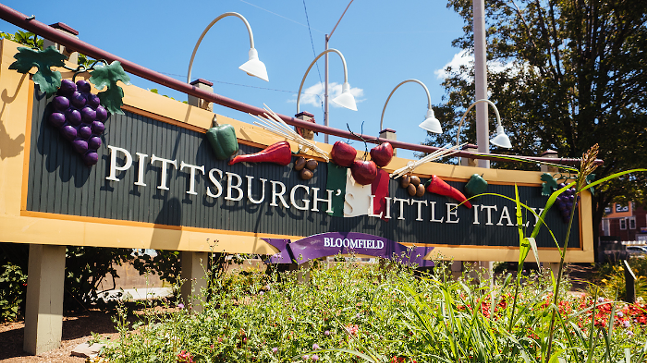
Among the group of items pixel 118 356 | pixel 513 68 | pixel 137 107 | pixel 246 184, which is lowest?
pixel 118 356

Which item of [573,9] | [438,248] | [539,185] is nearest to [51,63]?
[438,248]

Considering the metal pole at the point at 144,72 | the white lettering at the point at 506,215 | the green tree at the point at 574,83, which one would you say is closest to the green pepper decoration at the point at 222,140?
the metal pole at the point at 144,72

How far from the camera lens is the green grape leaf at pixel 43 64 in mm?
4176

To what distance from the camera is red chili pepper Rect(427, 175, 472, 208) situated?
26.7 feet

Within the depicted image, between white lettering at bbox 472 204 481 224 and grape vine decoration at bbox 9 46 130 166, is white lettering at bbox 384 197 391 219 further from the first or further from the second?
grape vine decoration at bbox 9 46 130 166

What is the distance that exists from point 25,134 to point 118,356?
2463mm

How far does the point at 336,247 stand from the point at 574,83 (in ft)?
48.5

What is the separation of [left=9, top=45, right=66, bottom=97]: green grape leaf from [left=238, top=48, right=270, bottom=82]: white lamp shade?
6.40 feet

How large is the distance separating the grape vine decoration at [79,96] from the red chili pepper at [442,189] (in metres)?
5.26

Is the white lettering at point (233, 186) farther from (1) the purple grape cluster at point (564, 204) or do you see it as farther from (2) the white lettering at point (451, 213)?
(1) the purple grape cluster at point (564, 204)

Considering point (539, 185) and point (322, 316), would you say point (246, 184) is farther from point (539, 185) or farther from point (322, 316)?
point (539, 185)

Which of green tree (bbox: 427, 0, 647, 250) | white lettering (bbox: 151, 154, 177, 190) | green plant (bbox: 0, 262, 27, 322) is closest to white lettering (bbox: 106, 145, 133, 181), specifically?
white lettering (bbox: 151, 154, 177, 190)

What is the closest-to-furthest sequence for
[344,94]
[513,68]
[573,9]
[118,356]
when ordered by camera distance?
1. [118,356]
2. [344,94]
3. [573,9]
4. [513,68]

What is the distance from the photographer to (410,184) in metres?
7.93
